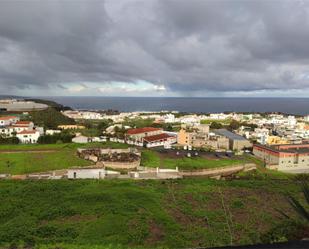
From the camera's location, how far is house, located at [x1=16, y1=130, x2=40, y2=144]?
3381 centimetres

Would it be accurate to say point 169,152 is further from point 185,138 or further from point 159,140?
point 185,138

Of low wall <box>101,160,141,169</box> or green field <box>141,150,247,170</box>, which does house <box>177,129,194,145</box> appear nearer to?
green field <box>141,150,247,170</box>

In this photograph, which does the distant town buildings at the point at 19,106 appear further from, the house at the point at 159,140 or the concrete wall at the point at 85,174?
the concrete wall at the point at 85,174

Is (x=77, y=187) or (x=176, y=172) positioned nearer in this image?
(x=77, y=187)

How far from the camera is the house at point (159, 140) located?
111ft

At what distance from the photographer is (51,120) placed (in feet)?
151

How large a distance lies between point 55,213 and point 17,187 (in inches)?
202

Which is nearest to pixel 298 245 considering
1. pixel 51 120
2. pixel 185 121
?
pixel 51 120

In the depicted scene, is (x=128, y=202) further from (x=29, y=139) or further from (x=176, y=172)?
(x=29, y=139)

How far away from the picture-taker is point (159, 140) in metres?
34.4


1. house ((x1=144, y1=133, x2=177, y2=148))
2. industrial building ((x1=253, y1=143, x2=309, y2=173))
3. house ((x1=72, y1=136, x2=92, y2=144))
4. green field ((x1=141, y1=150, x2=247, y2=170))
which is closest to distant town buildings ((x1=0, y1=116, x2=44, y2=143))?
house ((x1=72, y1=136, x2=92, y2=144))

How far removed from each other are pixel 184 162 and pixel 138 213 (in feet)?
39.8

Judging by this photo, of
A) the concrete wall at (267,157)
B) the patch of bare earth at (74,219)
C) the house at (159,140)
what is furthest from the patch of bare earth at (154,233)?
the house at (159,140)

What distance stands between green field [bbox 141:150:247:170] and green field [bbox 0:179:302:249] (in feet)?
15.2
